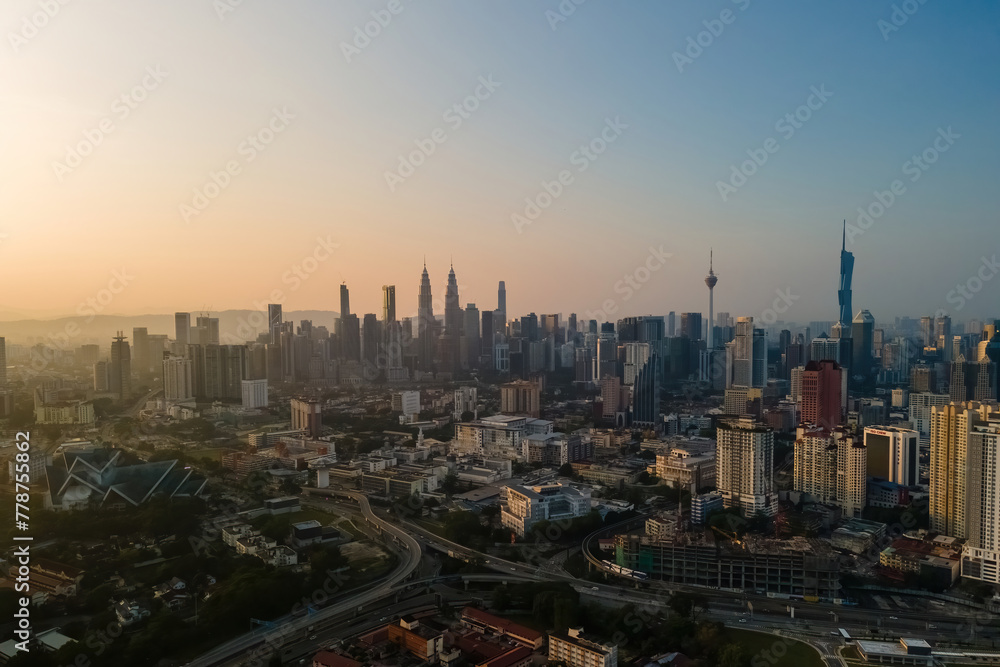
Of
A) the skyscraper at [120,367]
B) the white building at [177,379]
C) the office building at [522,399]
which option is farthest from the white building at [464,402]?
the skyscraper at [120,367]

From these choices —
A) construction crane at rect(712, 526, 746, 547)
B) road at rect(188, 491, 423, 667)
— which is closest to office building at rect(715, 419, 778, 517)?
construction crane at rect(712, 526, 746, 547)

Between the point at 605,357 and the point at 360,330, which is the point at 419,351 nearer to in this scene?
the point at 360,330

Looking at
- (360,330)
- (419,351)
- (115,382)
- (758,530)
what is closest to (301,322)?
(360,330)

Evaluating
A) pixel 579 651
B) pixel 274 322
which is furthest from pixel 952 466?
pixel 274 322

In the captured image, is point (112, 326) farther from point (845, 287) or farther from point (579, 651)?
point (845, 287)

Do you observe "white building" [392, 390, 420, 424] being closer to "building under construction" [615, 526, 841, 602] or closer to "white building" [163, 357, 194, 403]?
"white building" [163, 357, 194, 403]

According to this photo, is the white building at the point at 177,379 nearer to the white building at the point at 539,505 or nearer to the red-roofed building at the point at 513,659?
the white building at the point at 539,505

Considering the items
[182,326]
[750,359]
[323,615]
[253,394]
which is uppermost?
[182,326]
